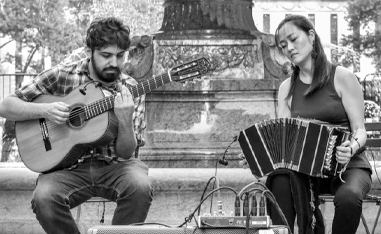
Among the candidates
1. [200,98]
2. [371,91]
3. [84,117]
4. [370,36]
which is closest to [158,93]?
[200,98]

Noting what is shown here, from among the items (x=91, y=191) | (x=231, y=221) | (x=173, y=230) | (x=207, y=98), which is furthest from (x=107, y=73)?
(x=207, y=98)

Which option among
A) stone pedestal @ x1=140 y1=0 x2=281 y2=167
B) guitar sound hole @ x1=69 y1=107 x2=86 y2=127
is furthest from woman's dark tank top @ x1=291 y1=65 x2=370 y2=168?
stone pedestal @ x1=140 y1=0 x2=281 y2=167

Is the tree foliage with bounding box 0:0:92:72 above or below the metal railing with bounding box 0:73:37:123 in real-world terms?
below

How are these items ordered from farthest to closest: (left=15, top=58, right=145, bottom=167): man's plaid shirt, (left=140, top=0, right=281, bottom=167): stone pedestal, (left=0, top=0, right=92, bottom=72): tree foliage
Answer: (left=0, top=0, right=92, bottom=72): tree foliage
(left=140, top=0, right=281, bottom=167): stone pedestal
(left=15, top=58, right=145, bottom=167): man's plaid shirt

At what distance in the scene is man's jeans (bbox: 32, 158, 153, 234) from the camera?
19.5 ft

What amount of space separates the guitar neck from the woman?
2.77 ft

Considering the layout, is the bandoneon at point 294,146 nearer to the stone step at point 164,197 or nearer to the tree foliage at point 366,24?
the stone step at point 164,197

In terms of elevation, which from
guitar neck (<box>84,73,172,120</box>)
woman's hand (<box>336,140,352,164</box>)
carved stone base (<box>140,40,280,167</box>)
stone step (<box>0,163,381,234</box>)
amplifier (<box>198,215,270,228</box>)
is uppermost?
guitar neck (<box>84,73,172,120</box>)

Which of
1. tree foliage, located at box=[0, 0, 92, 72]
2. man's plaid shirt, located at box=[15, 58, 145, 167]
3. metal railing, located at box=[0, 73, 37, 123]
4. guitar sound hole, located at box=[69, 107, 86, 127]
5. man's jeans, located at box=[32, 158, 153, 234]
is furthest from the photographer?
tree foliage, located at box=[0, 0, 92, 72]

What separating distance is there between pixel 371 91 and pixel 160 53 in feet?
32.6

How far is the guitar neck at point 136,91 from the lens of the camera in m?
6.16

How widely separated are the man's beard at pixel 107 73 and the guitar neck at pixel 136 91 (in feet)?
0.41

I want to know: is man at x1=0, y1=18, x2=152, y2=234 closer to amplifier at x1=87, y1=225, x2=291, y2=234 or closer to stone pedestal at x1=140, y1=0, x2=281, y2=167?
amplifier at x1=87, y1=225, x2=291, y2=234

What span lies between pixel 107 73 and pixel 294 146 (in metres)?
1.17
